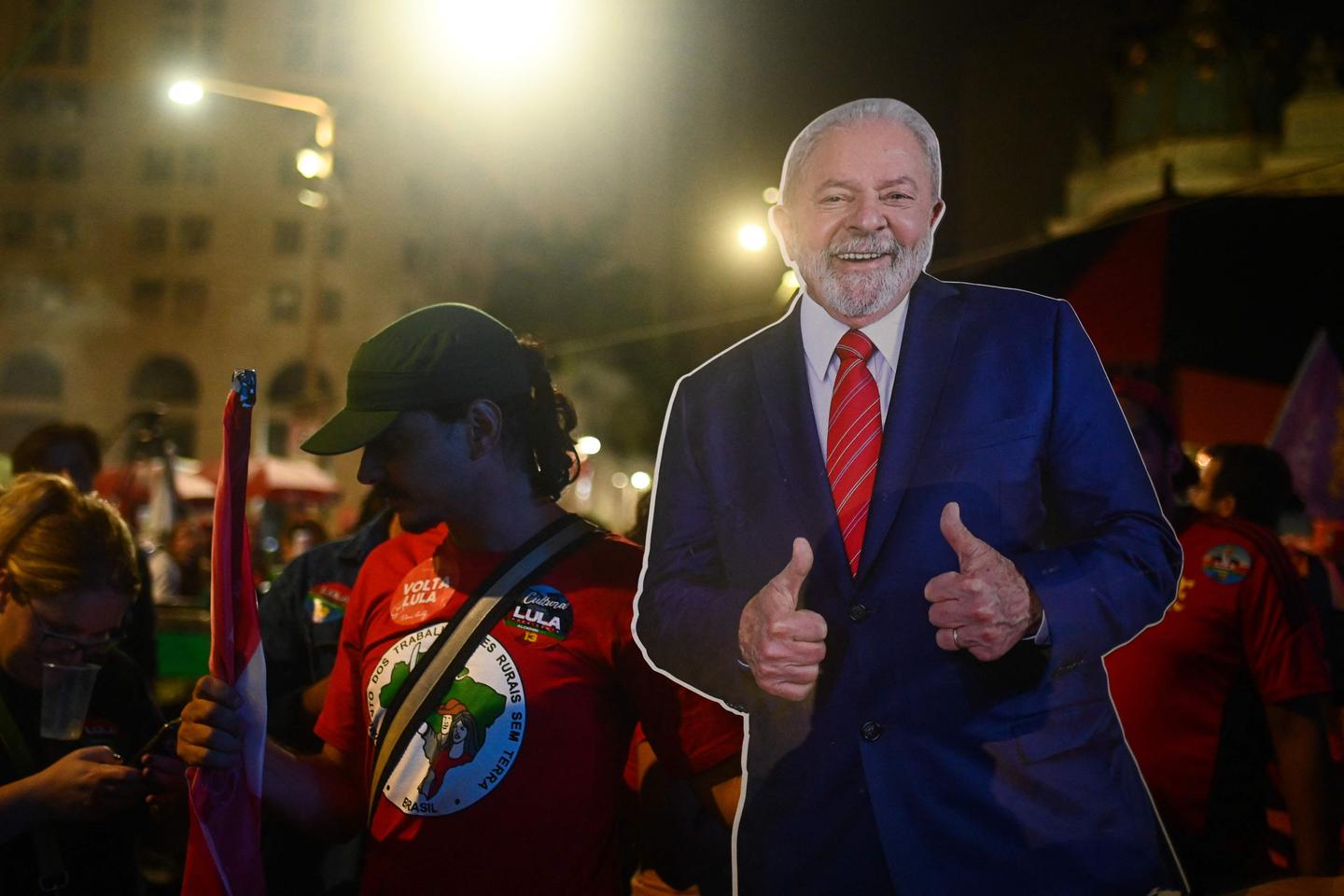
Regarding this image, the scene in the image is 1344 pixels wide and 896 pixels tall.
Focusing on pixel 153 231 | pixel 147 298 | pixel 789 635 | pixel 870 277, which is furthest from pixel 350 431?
pixel 147 298

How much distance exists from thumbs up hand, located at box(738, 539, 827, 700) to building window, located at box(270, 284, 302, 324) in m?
6.17

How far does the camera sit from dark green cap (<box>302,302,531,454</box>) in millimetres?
2420

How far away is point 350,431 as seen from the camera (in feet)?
7.91

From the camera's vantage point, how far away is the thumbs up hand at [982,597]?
2.12 meters

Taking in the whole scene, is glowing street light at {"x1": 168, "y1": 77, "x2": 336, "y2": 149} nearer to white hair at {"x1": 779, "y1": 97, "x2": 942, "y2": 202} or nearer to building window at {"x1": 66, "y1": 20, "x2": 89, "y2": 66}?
building window at {"x1": 66, "y1": 20, "x2": 89, "y2": 66}

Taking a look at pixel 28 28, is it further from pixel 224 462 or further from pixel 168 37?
pixel 224 462

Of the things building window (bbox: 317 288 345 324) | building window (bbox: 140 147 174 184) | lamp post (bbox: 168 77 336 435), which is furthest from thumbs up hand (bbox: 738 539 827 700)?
building window (bbox: 317 288 345 324)

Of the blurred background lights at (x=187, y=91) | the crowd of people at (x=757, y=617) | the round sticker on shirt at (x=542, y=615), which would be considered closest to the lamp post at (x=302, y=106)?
the blurred background lights at (x=187, y=91)

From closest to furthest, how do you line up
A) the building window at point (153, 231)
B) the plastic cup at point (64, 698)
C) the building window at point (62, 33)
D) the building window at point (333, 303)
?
the plastic cup at point (64, 698)
the building window at point (62, 33)
the building window at point (153, 231)
the building window at point (333, 303)

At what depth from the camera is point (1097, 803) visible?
7.28 feet

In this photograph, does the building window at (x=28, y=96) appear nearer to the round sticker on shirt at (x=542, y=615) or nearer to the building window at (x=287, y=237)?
the building window at (x=287, y=237)

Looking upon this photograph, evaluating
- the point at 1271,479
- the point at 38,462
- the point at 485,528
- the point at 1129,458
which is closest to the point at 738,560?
the point at 485,528

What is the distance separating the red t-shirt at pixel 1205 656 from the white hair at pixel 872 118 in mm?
1471

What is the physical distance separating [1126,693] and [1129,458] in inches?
42.9
